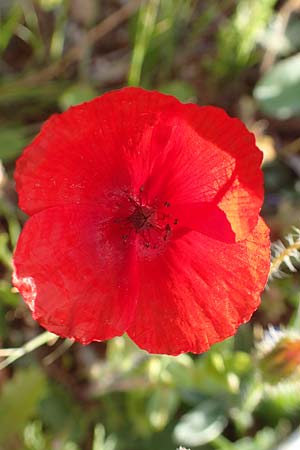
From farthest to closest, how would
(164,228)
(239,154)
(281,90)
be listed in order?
(281,90), (164,228), (239,154)

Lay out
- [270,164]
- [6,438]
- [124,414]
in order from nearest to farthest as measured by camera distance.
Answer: [6,438] → [124,414] → [270,164]

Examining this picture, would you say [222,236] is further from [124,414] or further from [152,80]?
[152,80]

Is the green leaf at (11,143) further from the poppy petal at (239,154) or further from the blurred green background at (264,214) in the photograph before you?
the poppy petal at (239,154)

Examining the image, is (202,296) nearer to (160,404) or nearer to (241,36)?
(160,404)

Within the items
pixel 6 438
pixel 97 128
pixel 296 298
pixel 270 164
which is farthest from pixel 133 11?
pixel 6 438

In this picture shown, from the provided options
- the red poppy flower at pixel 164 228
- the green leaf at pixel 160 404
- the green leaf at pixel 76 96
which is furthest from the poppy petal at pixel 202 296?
the green leaf at pixel 76 96

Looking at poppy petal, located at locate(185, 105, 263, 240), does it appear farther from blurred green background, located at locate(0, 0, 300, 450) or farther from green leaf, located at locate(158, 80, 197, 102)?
green leaf, located at locate(158, 80, 197, 102)

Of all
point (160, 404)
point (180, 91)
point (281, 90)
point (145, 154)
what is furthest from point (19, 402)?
point (281, 90)
